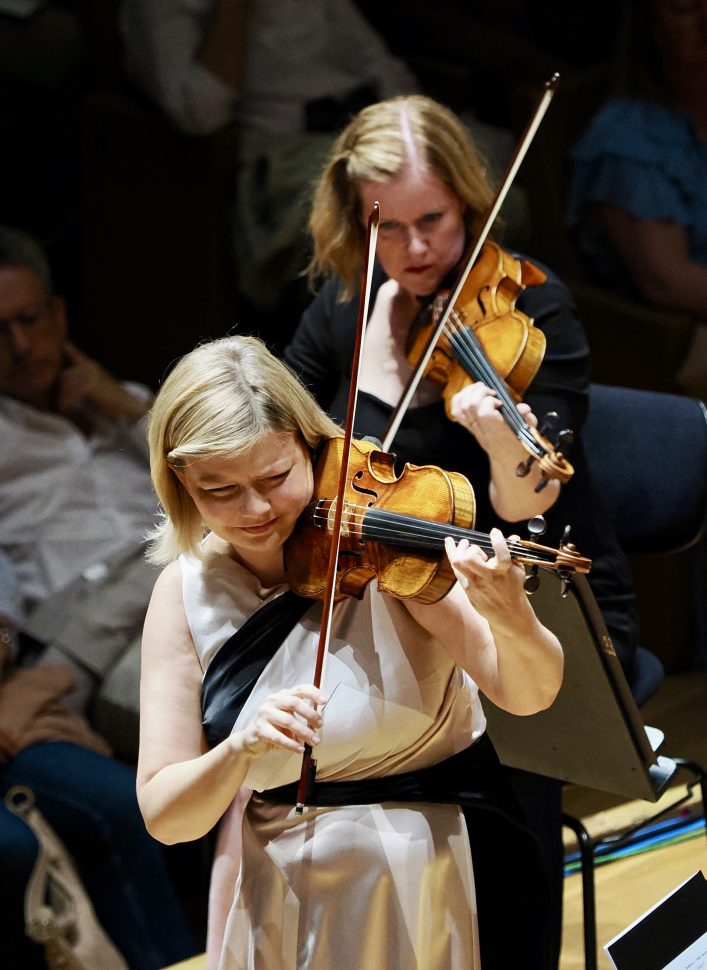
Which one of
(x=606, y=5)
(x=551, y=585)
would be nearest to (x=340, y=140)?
(x=551, y=585)

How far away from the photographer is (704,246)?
10.7ft

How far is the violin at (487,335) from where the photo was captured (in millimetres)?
1866

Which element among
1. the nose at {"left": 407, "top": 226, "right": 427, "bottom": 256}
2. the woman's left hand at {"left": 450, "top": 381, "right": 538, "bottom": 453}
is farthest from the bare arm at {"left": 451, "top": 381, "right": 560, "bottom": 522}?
the nose at {"left": 407, "top": 226, "right": 427, "bottom": 256}

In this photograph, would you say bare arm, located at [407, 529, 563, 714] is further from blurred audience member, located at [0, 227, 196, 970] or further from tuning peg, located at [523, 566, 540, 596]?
blurred audience member, located at [0, 227, 196, 970]

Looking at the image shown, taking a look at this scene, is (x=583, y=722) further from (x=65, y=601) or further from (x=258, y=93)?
(x=258, y=93)

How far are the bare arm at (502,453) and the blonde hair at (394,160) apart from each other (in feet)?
0.91

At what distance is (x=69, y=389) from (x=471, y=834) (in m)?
1.52

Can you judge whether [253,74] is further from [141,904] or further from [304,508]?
[304,508]

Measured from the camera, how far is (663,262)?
3205 millimetres

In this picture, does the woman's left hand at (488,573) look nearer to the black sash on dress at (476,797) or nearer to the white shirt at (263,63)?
the black sash on dress at (476,797)

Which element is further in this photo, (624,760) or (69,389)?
(69,389)

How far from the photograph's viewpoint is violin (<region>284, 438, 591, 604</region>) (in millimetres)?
1359

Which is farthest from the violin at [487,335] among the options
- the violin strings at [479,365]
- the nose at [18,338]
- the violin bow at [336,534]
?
the nose at [18,338]

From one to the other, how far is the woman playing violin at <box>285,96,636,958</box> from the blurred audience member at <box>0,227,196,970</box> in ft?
2.33
